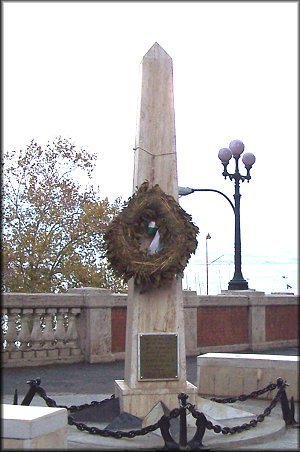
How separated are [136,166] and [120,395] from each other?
2.77m

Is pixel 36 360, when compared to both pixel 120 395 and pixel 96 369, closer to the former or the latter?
pixel 96 369

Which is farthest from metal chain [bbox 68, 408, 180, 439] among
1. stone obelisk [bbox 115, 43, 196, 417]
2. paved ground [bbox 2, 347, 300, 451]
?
stone obelisk [bbox 115, 43, 196, 417]

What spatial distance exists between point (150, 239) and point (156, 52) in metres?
2.37

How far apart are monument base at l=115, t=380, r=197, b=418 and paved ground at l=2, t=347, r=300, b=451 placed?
0.42 m

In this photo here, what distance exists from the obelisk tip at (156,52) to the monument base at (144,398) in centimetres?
406

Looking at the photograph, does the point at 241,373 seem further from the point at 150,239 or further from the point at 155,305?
the point at 150,239

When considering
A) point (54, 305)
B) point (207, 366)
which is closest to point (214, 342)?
point (54, 305)

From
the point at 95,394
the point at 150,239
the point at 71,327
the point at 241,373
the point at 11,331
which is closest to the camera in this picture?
the point at 150,239

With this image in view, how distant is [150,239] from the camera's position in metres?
8.77

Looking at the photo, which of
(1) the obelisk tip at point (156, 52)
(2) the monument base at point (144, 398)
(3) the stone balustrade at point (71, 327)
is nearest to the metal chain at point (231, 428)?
(2) the monument base at point (144, 398)

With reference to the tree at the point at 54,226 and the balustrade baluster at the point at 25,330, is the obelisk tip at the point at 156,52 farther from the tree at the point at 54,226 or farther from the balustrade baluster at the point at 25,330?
the tree at the point at 54,226

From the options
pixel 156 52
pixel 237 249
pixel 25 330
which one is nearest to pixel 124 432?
pixel 156 52

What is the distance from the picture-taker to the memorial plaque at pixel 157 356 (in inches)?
340

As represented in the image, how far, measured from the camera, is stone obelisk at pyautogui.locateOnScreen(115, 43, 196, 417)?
339 inches
